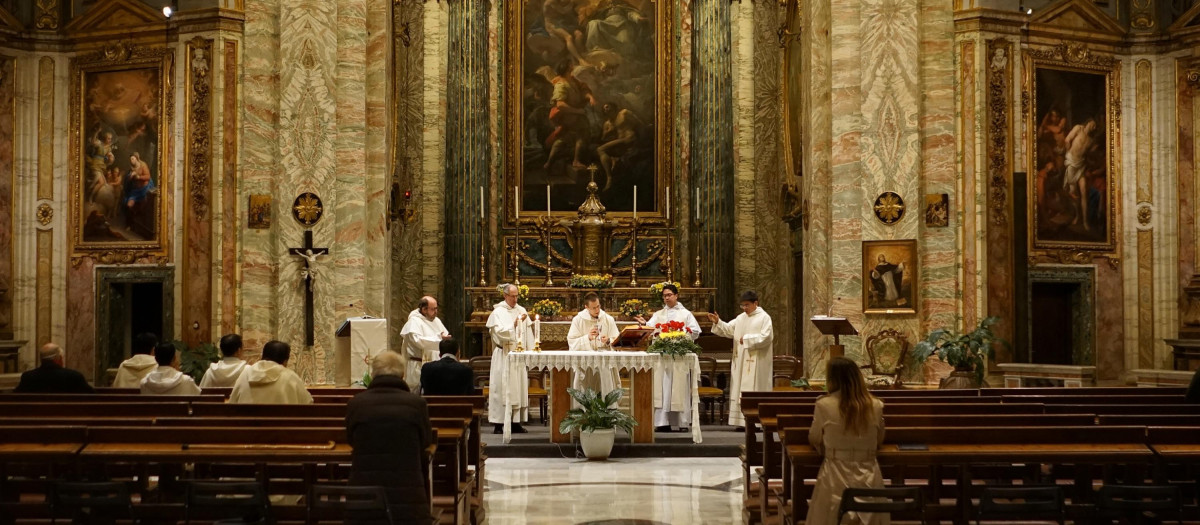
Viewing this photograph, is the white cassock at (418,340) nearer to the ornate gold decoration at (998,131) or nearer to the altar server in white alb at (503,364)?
the altar server in white alb at (503,364)

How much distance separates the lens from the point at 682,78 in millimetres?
22016

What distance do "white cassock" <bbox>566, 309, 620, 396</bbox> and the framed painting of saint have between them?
3.94 metres

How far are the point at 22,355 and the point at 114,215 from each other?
8.18ft

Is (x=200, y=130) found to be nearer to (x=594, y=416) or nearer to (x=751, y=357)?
(x=594, y=416)

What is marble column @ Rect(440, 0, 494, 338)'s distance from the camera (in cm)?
2150

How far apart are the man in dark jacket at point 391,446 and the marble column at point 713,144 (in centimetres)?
1514

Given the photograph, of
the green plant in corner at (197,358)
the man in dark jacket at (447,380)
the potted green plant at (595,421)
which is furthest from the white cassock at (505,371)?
the green plant in corner at (197,358)

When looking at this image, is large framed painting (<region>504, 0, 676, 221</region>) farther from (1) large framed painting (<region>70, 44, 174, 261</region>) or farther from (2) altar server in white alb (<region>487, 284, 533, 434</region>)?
(2) altar server in white alb (<region>487, 284, 533, 434</region>)

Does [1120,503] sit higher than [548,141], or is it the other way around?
[548,141]

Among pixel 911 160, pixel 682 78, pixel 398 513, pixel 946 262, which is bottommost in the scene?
pixel 398 513

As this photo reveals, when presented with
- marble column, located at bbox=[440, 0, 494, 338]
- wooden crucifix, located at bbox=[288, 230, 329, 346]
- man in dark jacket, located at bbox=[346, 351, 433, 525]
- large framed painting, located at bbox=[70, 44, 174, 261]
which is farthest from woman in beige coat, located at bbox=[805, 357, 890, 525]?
marble column, located at bbox=[440, 0, 494, 338]

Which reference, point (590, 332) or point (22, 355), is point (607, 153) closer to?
point (590, 332)

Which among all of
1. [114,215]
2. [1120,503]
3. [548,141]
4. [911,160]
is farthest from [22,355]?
[1120,503]

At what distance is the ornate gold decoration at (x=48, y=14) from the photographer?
60.0 feet
